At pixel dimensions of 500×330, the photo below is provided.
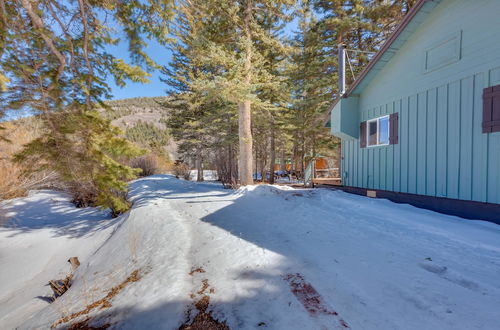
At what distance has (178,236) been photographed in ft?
13.3

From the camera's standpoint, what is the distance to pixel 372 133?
24.0 ft

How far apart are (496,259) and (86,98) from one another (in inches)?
311

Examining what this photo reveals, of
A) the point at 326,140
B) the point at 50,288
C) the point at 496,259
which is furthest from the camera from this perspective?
the point at 326,140

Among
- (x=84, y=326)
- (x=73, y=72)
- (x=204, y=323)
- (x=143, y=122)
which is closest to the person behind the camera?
(x=204, y=323)

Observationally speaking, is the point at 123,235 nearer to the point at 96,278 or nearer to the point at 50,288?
the point at 50,288

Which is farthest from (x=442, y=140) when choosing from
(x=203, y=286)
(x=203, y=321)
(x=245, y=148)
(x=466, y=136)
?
(x=245, y=148)

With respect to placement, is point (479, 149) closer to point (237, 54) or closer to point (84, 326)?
point (84, 326)

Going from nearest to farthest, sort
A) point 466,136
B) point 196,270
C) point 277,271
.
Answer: point 277,271
point 196,270
point 466,136

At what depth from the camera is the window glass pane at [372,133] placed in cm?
717

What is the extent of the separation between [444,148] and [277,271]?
5099 millimetres

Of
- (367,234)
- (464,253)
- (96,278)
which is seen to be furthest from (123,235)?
(464,253)

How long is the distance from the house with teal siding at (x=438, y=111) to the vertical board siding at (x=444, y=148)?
0.05 feet

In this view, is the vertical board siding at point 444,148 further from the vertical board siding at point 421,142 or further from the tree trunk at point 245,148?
the tree trunk at point 245,148

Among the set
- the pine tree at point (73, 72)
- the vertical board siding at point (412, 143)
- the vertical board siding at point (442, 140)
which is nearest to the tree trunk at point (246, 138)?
the pine tree at point (73, 72)
